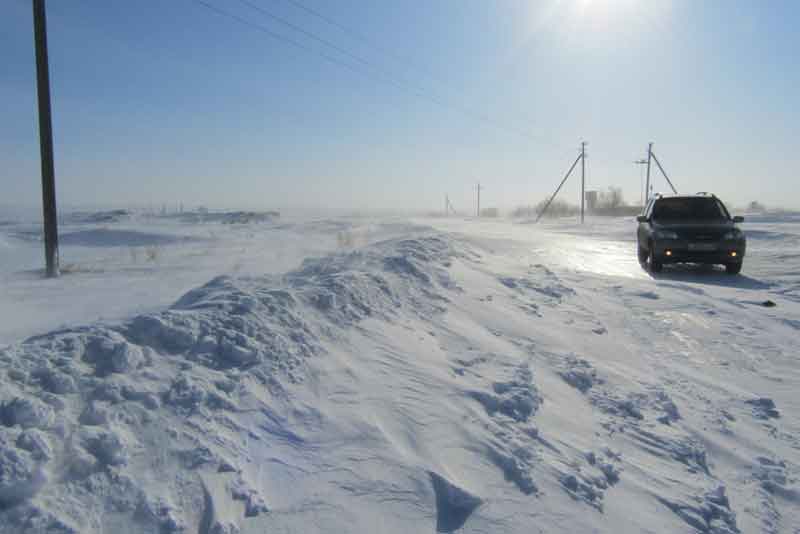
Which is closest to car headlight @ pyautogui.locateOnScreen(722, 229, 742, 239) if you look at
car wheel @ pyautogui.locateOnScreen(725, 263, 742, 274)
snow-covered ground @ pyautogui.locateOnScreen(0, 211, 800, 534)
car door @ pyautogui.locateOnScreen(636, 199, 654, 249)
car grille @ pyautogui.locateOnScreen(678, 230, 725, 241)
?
car grille @ pyautogui.locateOnScreen(678, 230, 725, 241)

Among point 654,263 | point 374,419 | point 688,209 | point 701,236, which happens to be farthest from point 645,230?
point 374,419

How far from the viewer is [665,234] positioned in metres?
10.1

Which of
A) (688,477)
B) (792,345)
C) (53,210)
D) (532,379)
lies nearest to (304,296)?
(532,379)

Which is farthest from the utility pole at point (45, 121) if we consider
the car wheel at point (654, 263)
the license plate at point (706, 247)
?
the license plate at point (706, 247)

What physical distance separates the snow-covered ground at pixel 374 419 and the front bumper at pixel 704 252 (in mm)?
5160

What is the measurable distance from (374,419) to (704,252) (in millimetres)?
9750

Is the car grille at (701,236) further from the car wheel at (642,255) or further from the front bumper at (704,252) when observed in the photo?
the car wheel at (642,255)

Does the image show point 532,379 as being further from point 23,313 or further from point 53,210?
point 53,210

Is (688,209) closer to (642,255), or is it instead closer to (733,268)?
→ (642,255)

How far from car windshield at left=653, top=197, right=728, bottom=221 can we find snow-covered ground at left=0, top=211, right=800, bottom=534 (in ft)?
21.5

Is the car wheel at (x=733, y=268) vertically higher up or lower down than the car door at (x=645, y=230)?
lower down

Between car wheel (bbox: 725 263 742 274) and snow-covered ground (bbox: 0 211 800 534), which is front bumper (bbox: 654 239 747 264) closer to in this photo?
car wheel (bbox: 725 263 742 274)

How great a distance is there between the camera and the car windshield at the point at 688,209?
10891 millimetres

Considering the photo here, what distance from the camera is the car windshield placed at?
1089cm
